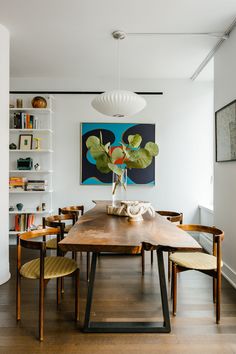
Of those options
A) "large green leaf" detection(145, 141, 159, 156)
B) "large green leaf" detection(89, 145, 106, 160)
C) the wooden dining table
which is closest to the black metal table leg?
the wooden dining table

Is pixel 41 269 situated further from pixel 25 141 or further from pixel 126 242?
pixel 25 141

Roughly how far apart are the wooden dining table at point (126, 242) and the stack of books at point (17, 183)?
226 cm

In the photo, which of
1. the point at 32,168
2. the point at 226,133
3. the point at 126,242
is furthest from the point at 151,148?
the point at 32,168

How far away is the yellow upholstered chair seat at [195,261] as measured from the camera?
87.6 inches

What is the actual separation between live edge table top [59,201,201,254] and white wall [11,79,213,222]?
2.24 metres

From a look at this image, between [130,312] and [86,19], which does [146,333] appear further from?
[86,19]

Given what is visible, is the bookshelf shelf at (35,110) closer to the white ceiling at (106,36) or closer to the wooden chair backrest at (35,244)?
the white ceiling at (106,36)

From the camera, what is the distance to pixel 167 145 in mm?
4777

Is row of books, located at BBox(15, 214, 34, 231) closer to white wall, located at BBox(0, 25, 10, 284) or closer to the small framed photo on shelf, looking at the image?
the small framed photo on shelf

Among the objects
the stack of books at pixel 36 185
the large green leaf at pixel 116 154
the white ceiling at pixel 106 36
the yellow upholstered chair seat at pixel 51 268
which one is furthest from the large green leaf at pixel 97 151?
the stack of books at pixel 36 185

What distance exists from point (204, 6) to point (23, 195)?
3822 mm

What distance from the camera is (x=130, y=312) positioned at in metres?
2.33

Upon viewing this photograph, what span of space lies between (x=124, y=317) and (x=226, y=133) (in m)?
2.39

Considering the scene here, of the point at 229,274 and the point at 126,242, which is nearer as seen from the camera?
the point at 126,242
